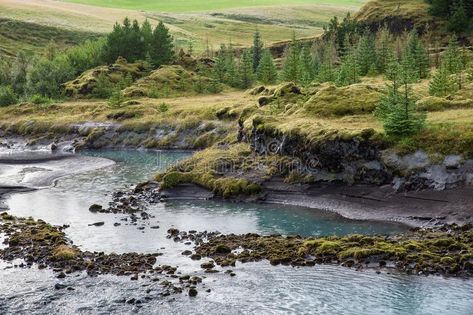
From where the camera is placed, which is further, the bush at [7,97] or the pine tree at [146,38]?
the pine tree at [146,38]

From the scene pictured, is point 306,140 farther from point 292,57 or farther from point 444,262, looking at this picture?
point 292,57

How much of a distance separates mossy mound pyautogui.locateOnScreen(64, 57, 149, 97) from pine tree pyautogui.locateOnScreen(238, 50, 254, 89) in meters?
30.4

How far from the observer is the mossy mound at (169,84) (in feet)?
516

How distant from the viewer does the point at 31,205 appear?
7488 cm

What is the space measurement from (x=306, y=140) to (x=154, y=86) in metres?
94.3

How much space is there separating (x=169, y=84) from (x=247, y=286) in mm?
124744

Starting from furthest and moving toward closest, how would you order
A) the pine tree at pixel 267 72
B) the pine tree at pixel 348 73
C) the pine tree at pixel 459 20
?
the pine tree at pixel 267 72
the pine tree at pixel 459 20
the pine tree at pixel 348 73

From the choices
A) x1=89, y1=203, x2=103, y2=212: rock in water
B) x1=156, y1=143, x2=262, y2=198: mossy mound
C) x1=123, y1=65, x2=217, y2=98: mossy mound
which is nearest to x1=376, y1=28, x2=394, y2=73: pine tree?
x1=123, y1=65, x2=217, y2=98: mossy mound

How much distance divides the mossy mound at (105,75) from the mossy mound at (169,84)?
21.7ft

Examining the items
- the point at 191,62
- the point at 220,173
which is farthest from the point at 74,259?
the point at 191,62

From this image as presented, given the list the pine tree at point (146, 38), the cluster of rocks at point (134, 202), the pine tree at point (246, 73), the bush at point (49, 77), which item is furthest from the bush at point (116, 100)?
the cluster of rocks at point (134, 202)

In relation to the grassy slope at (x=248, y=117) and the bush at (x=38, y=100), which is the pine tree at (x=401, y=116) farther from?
the bush at (x=38, y=100)

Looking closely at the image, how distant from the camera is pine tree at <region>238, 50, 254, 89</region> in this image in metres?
164

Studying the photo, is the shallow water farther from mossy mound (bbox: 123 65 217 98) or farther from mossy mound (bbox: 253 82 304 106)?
mossy mound (bbox: 123 65 217 98)
